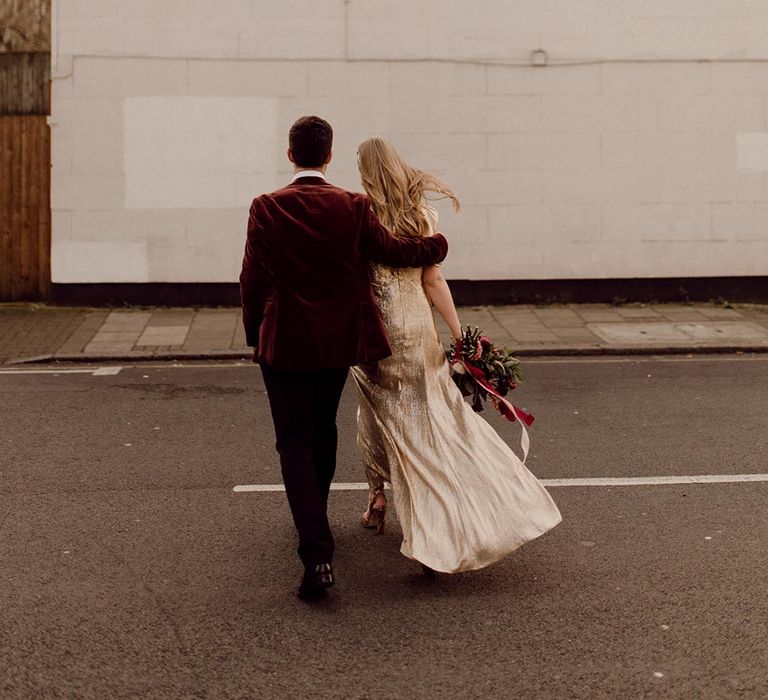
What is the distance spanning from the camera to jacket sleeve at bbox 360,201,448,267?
517cm

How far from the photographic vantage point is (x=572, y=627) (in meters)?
4.83

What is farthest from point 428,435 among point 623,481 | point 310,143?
point 623,481

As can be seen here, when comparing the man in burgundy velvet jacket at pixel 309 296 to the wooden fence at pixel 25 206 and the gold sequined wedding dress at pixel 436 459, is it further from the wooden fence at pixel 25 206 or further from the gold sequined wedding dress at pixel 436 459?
the wooden fence at pixel 25 206

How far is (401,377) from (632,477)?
6.95ft

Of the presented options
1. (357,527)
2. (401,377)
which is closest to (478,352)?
(401,377)

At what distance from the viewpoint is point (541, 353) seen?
11.8 m

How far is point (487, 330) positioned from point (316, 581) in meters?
7.92

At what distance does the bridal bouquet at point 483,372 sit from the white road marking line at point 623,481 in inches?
53.1

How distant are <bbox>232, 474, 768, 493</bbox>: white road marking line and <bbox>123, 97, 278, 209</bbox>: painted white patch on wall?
7522 millimetres

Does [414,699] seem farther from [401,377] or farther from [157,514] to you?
[157,514]

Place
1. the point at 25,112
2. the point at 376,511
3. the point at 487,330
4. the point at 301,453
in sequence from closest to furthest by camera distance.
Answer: the point at 301,453, the point at 376,511, the point at 487,330, the point at 25,112

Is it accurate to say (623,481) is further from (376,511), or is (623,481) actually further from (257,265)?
(257,265)

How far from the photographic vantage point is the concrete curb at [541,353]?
453 inches

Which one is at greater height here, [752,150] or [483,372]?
[752,150]
